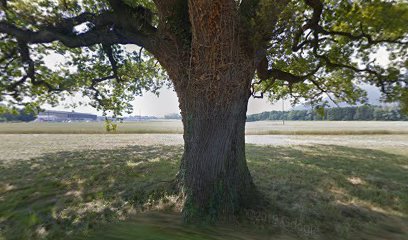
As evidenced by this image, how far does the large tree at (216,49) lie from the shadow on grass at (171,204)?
672 mm

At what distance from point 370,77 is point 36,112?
15.8 metres

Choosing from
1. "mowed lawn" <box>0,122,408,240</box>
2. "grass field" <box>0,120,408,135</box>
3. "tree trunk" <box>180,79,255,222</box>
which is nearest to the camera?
"mowed lawn" <box>0,122,408,240</box>

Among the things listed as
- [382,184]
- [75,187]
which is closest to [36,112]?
[75,187]

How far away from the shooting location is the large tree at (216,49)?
12.3 feet

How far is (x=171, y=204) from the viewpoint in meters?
4.50

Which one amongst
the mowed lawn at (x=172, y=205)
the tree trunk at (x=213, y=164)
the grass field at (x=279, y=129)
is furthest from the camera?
the grass field at (x=279, y=129)

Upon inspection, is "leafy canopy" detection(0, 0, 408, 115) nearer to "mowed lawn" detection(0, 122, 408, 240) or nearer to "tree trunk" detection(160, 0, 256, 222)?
"tree trunk" detection(160, 0, 256, 222)

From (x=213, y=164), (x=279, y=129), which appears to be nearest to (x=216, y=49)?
(x=213, y=164)

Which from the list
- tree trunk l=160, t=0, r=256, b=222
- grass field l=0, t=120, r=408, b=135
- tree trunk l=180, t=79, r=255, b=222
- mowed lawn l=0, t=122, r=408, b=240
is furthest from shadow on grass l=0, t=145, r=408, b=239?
grass field l=0, t=120, r=408, b=135

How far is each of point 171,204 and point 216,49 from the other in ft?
10.7

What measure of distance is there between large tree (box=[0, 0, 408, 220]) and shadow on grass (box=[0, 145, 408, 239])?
0.67 m

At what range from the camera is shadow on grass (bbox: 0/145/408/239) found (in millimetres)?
3596

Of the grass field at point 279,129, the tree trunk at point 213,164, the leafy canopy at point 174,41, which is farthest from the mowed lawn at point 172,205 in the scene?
the grass field at point 279,129

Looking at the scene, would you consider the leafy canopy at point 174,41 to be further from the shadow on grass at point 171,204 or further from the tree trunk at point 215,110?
the shadow on grass at point 171,204
